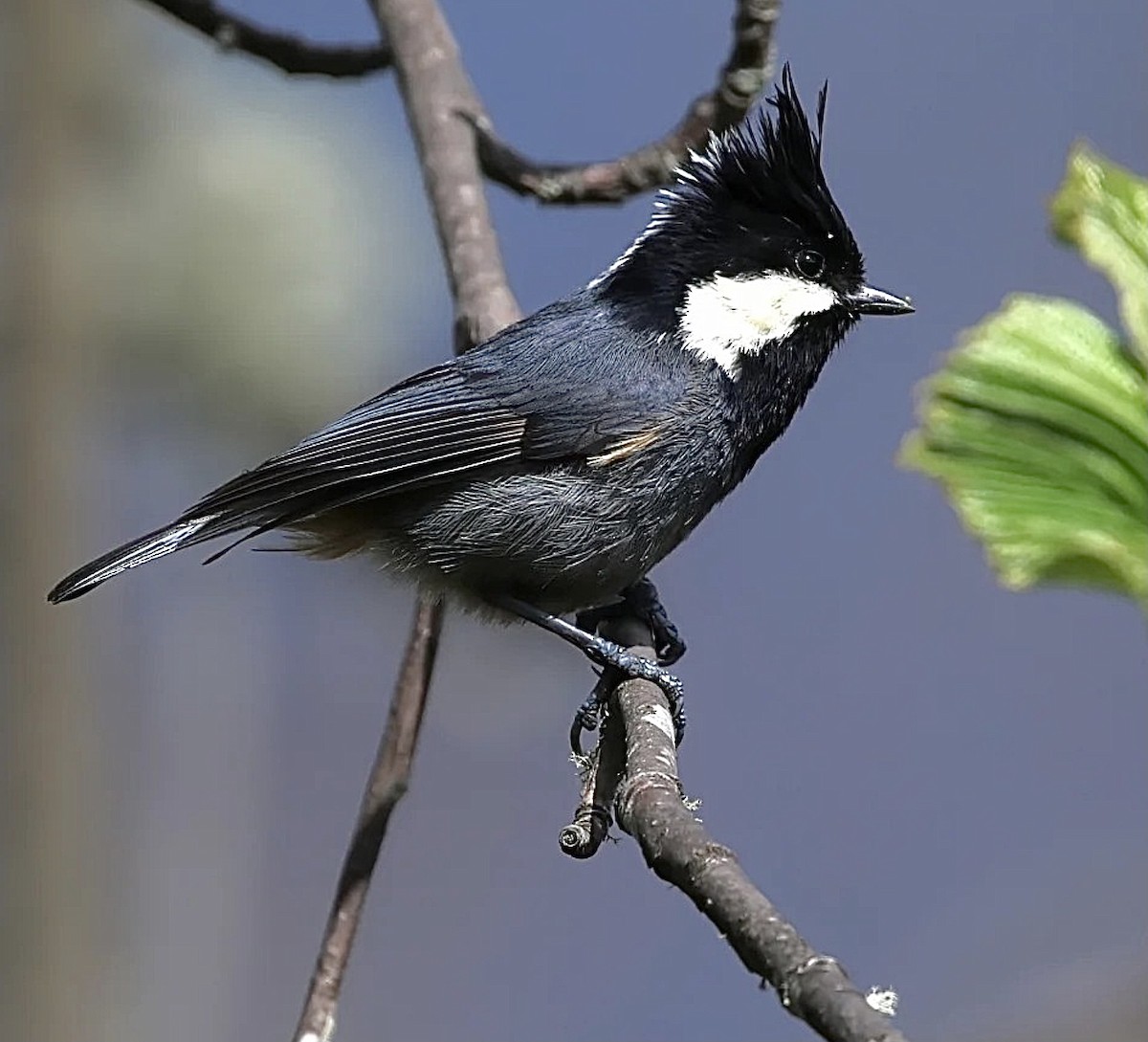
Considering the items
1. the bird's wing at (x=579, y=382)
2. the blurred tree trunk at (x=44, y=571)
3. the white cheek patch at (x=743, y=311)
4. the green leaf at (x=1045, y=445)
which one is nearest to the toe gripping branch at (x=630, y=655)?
the bird's wing at (x=579, y=382)

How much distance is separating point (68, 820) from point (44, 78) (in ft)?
5.70

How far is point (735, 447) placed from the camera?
2365 millimetres

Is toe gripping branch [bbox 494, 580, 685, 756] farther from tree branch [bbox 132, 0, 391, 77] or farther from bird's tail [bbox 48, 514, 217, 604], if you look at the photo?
tree branch [bbox 132, 0, 391, 77]

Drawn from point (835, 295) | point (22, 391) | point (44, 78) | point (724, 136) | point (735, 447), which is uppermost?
point (44, 78)

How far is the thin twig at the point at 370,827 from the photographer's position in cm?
210

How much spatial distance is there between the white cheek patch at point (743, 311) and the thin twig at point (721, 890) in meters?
0.76

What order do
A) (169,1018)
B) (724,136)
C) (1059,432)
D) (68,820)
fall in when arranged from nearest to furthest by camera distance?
(1059,432) < (724,136) < (68,820) < (169,1018)

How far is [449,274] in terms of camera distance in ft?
8.29

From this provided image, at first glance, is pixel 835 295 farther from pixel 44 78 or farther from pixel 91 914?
pixel 91 914

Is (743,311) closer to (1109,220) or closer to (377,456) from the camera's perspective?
(377,456)

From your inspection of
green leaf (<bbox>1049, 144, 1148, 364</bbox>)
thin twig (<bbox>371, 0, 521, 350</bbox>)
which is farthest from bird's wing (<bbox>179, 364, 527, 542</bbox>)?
green leaf (<bbox>1049, 144, 1148, 364</bbox>)

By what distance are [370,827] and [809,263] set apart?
101cm

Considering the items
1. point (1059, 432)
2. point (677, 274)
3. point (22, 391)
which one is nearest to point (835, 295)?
point (677, 274)

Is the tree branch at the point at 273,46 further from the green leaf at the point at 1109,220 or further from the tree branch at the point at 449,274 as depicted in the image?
the green leaf at the point at 1109,220
